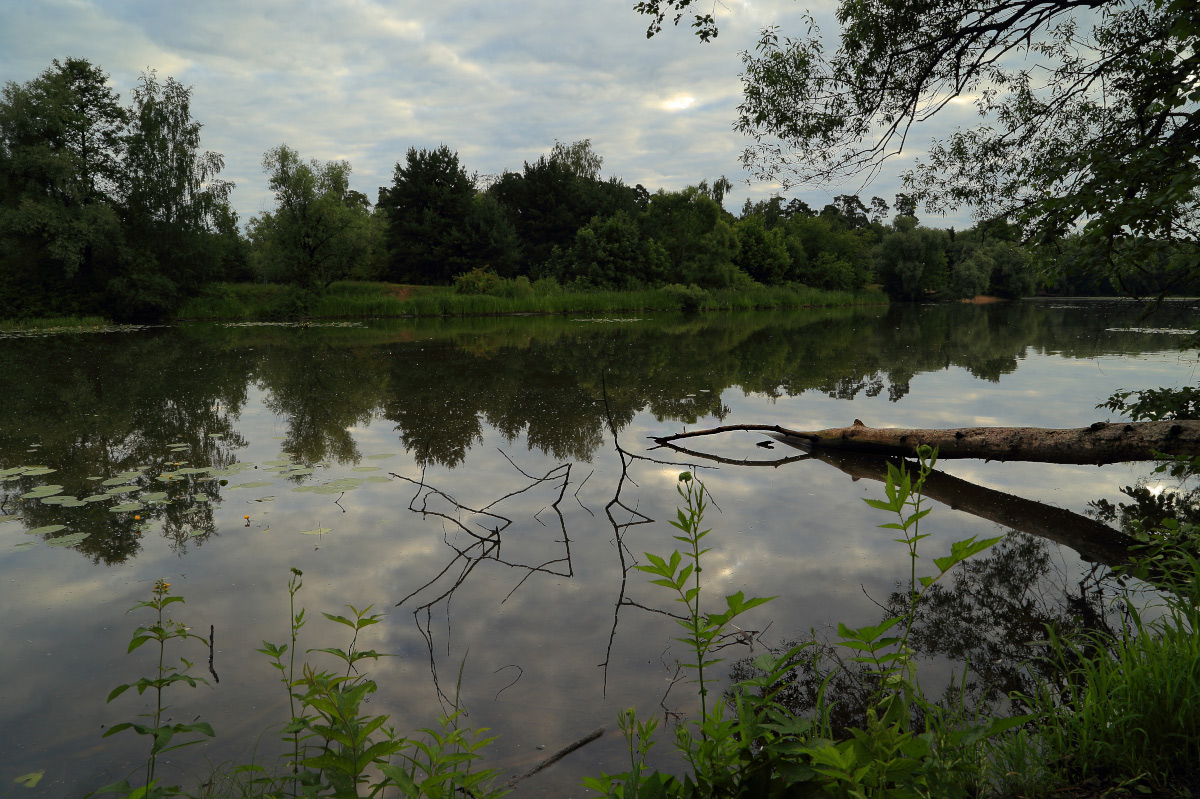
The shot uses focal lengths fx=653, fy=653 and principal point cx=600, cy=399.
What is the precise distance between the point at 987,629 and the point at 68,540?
584 centimetres

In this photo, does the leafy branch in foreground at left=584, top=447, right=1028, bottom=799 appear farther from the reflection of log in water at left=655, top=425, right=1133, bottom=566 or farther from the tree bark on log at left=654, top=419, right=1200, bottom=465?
the reflection of log in water at left=655, top=425, right=1133, bottom=566

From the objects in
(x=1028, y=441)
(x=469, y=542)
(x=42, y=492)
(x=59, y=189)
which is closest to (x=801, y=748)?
(x=469, y=542)

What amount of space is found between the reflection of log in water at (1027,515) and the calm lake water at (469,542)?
0.04 metres

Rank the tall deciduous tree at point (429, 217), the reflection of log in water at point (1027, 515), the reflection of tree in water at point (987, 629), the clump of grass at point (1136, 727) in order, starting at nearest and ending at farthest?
the clump of grass at point (1136, 727)
the reflection of tree in water at point (987, 629)
the reflection of log in water at point (1027, 515)
the tall deciduous tree at point (429, 217)

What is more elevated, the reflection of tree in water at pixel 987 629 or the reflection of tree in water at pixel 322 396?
the reflection of tree in water at pixel 322 396

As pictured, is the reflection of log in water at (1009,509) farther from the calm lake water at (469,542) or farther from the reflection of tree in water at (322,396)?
the reflection of tree in water at (322,396)

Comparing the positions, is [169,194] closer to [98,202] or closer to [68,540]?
[98,202]

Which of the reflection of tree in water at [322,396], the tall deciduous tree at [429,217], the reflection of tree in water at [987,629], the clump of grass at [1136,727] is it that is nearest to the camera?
the clump of grass at [1136,727]

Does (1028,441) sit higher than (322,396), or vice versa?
(1028,441)

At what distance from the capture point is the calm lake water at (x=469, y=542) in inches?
111

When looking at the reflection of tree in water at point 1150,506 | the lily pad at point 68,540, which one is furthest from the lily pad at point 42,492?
the reflection of tree in water at point 1150,506

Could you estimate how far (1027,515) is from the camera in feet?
16.7

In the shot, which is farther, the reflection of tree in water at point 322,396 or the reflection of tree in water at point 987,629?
the reflection of tree in water at point 322,396

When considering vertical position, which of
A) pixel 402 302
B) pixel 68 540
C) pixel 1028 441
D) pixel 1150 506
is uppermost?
pixel 402 302
